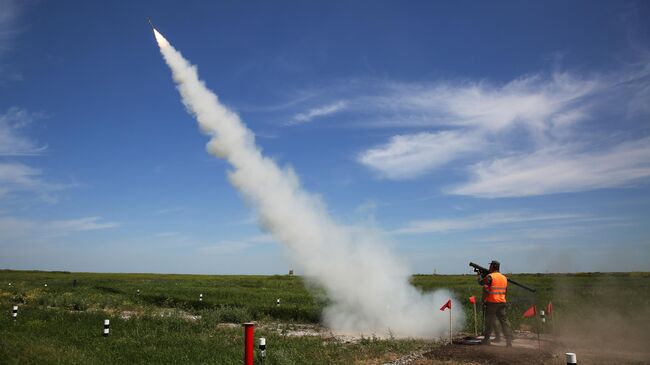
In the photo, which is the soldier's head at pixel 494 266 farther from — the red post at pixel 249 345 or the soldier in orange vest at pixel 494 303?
the red post at pixel 249 345

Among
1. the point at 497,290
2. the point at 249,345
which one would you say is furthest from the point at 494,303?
the point at 249,345

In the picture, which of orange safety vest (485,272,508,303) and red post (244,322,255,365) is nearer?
red post (244,322,255,365)

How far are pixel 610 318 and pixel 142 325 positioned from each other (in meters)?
20.8

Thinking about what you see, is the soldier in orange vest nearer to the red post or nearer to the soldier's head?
the soldier's head

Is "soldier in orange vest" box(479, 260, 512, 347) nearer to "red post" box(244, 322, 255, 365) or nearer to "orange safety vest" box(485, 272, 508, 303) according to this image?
"orange safety vest" box(485, 272, 508, 303)

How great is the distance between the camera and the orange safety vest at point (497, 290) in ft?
52.6

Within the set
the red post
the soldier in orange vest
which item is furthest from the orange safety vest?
the red post

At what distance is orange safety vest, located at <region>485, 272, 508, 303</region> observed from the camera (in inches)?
632

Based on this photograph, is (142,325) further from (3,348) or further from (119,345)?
(3,348)

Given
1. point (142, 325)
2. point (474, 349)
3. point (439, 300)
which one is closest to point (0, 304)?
point (142, 325)

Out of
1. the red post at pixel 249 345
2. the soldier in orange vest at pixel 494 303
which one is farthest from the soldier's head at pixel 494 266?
the red post at pixel 249 345

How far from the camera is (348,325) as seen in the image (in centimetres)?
2342

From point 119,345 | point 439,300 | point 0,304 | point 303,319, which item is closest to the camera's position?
point 119,345

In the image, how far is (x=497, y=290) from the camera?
16.1 m
